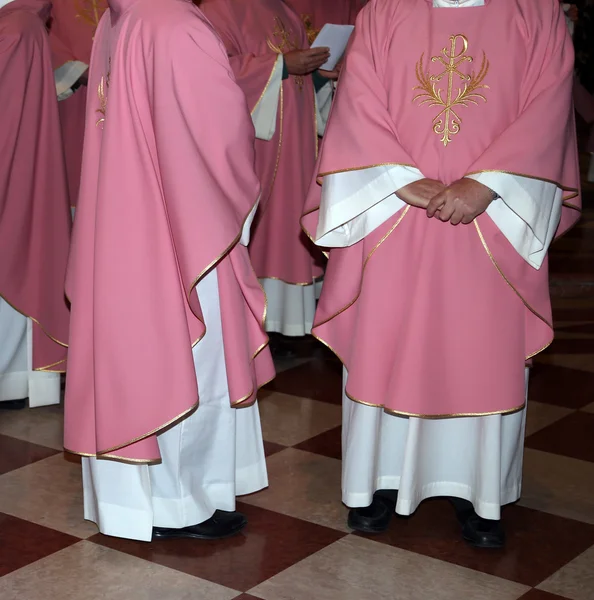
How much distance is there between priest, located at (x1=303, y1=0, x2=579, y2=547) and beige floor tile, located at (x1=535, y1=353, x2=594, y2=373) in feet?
7.11

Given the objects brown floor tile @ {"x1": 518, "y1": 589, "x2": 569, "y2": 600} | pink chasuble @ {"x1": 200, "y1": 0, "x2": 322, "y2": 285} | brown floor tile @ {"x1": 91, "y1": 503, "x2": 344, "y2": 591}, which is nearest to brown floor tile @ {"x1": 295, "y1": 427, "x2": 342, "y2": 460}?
brown floor tile @ {"x1": 91, "y1": 503, "x2": 344, "y2": 591}

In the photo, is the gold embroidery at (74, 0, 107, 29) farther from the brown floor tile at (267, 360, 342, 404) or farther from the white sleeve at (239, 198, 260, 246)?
the white sleeve at (239, 198, 260, 246)

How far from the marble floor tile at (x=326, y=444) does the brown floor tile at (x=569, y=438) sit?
74cm

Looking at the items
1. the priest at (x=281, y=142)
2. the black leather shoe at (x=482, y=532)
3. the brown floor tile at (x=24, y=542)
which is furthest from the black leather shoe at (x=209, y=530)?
the priest at (x=281, y=142)

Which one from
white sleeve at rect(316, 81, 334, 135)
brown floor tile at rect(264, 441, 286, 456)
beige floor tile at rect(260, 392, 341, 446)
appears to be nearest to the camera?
brown floor tile at rect(264, 441, 286, 456)

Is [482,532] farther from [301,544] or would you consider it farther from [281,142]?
[281,142]

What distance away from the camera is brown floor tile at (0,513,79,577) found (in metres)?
3.06

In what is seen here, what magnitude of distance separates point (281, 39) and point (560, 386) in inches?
83.7

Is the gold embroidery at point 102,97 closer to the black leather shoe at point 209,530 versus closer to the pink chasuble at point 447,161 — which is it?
the pink chasuble at point 447,161

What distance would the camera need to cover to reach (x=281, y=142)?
17.8ft

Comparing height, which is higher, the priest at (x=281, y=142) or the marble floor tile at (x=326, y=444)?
the priest at (x=281, y=142)

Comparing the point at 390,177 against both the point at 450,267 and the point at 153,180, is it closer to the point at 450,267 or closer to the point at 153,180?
the point at 450,267

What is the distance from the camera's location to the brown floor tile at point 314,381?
15.6 feet

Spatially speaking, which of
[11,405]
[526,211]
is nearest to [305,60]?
[11,405]
